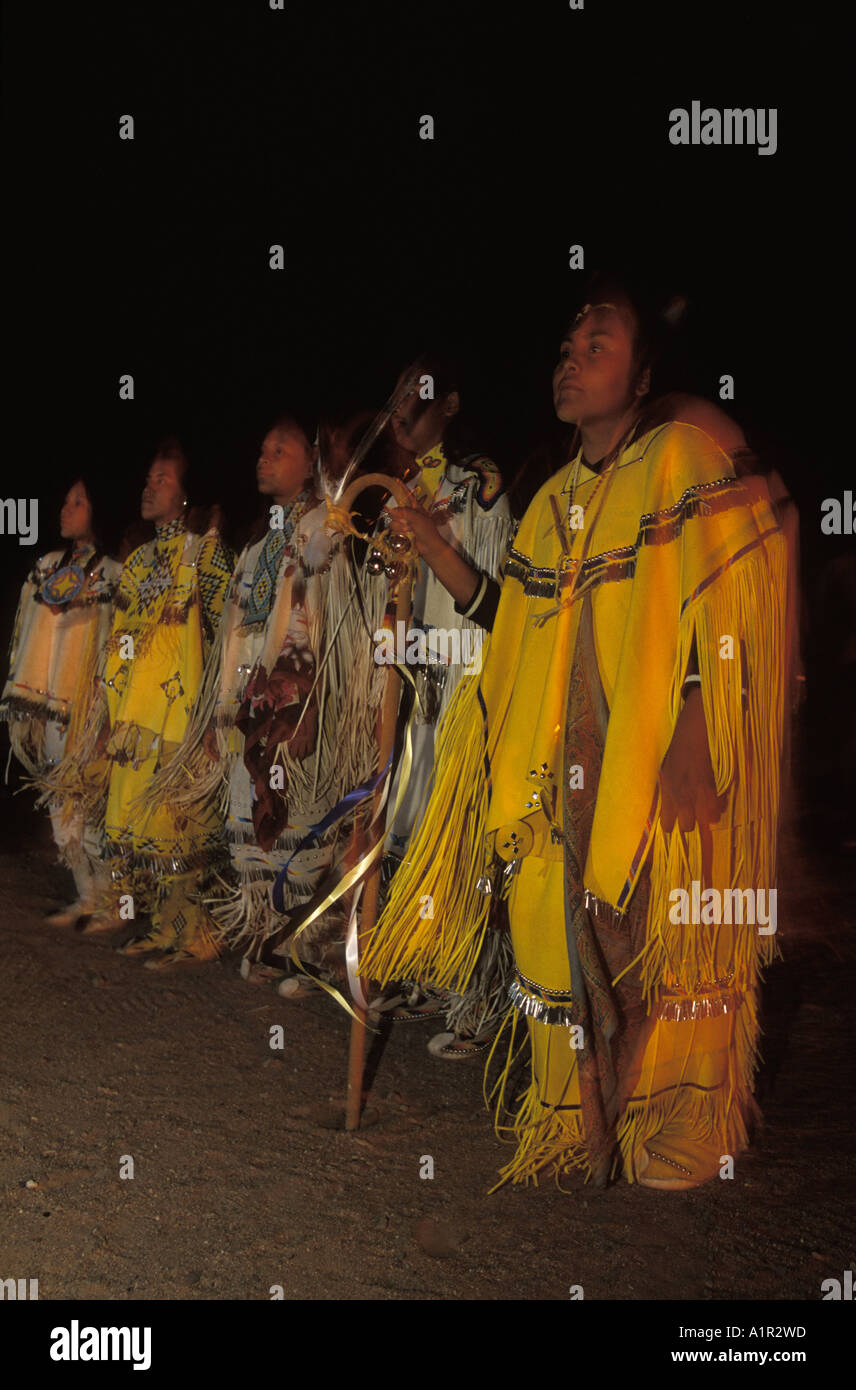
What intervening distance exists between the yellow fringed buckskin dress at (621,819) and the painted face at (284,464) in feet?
4.64

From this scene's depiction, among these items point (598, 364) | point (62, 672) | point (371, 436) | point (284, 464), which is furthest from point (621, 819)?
point (62, 672)

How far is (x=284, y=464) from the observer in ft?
12.2

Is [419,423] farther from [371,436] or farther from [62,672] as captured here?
[62,672]

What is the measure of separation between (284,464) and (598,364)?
1.69 meters

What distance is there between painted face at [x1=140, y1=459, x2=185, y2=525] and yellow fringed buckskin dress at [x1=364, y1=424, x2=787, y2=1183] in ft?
6.99

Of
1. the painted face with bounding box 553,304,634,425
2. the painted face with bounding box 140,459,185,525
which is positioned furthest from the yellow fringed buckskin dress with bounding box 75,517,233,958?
the painted face with bounding box 553,304,634,425

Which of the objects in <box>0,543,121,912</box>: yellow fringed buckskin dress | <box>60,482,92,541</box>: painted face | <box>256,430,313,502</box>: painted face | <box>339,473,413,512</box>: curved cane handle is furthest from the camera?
<box>60,482,92,541</box>: painted face

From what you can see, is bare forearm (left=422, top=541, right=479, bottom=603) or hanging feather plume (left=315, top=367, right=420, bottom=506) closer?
bare forearm (left=422, top=541, right=479, bottom=603)

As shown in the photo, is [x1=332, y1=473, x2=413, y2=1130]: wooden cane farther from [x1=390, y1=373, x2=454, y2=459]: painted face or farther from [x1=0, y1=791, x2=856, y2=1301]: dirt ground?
[x1=390, y1=373, x2=454, y2=459]: painted face

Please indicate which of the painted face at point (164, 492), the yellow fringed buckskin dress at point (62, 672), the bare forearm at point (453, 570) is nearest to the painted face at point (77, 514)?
the yellow fringed buckskin dress at point (62, 672)

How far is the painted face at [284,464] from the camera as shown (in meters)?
3.72

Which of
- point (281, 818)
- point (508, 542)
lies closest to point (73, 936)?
point (281, 818)

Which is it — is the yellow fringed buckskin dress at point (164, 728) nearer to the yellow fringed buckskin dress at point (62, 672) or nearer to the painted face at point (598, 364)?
the yellow fringed buckskin dress at point (62, 672)

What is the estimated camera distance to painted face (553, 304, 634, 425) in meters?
2.27
